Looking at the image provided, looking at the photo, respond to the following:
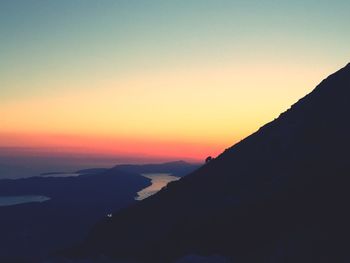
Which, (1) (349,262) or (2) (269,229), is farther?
(2) (269,229)

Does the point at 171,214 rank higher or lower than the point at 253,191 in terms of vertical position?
lower

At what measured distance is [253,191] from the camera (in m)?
41.9

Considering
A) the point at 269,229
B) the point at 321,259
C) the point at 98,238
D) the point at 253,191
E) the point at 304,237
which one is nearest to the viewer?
the point at 321,259

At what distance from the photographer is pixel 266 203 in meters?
36.4

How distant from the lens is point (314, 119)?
163ft

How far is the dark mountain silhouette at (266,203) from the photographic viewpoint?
28.3 m

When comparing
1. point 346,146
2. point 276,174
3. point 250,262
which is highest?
point 346,146

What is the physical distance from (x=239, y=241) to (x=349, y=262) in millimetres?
12368

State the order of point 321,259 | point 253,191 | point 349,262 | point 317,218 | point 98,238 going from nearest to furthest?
1. point 349,262
2. point 321,259
3. point 317,218
4. point 253,191
5. point 98,238

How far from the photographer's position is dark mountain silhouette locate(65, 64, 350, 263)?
28328 millimetres

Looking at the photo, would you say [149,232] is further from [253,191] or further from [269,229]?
[269,229]

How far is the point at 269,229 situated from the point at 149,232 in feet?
69.3

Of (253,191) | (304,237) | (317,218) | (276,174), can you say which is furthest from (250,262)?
(276,174)

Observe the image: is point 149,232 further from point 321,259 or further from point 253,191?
point 321,259
